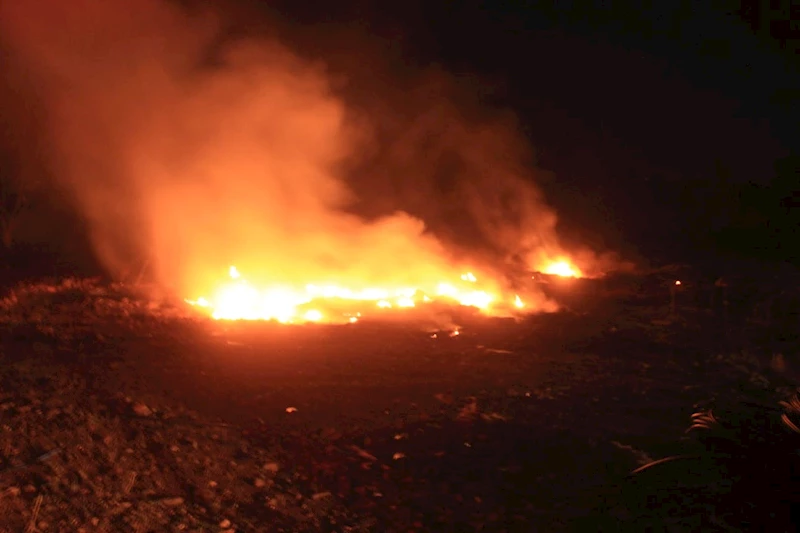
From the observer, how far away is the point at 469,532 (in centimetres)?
464

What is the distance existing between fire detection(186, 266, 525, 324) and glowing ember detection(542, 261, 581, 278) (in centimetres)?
384

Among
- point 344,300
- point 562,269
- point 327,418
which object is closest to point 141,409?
point 327,418

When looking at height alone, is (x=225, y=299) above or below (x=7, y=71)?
below

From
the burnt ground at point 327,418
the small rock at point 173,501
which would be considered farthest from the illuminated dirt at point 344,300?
the small rock at point 173,501

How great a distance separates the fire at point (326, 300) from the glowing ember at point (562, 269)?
151 inches

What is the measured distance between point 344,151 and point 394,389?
8883 mm

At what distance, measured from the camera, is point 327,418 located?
647cm

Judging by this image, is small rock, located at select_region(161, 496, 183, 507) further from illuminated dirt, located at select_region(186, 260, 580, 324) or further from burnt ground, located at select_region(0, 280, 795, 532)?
illuminated dirt, located at select_region(186, 260, 580, 324)

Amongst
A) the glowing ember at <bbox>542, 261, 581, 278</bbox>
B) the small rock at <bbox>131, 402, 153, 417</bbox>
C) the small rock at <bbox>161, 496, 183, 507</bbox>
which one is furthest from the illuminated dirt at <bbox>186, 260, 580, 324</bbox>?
the small rock at <bbox>161, 496, 183, 507</bbox>

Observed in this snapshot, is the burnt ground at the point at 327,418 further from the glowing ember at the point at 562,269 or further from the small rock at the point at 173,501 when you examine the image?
the glowing ember at the point at 562,269

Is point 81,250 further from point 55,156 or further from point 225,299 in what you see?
point 225,299

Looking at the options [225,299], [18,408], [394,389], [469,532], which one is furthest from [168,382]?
[225,299]

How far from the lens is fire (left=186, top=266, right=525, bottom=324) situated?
34.5 feet

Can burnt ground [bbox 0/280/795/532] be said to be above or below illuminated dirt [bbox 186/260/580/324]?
below
